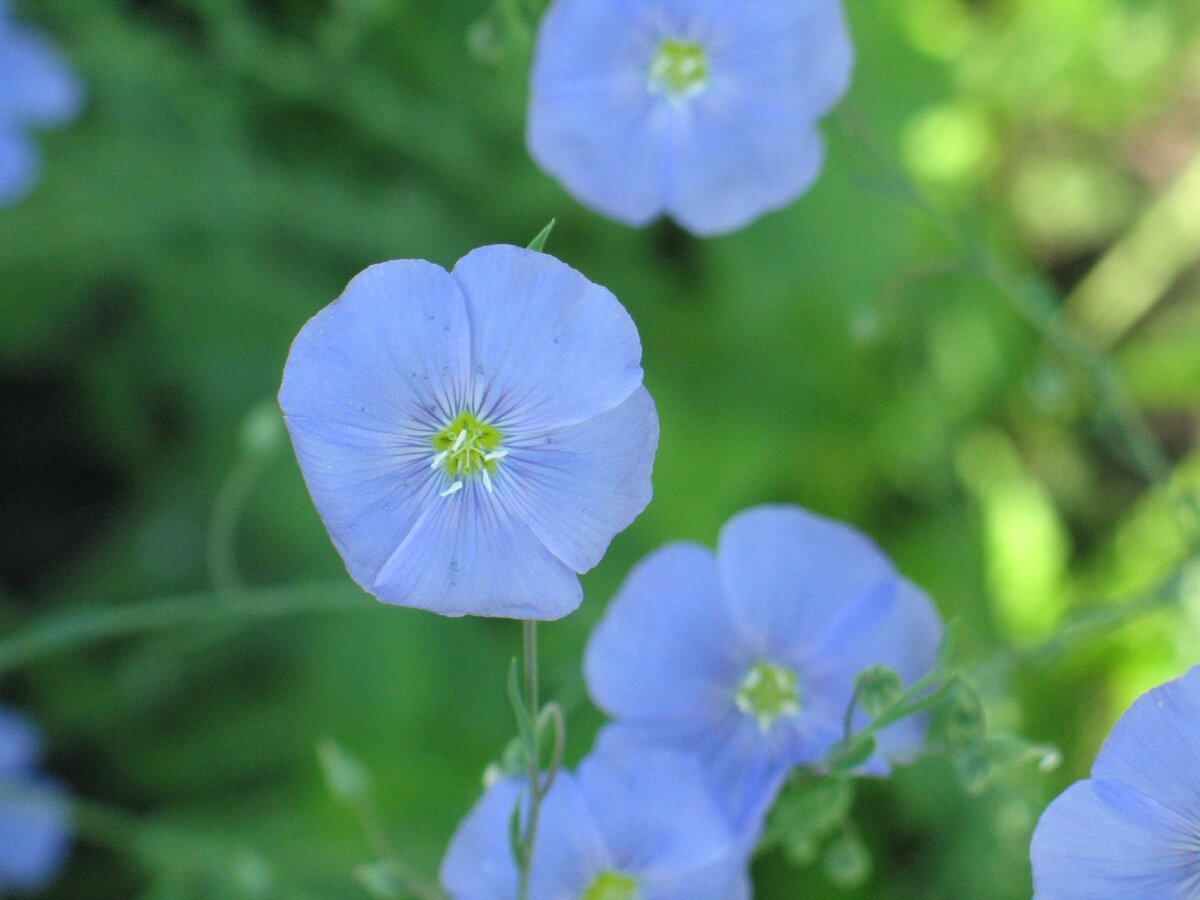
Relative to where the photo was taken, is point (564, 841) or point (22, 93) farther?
point (22, 93)

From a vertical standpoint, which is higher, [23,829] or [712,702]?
[23,829]

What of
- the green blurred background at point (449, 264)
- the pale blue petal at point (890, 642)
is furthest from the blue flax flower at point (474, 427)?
the green blurred background at point (449, 264)

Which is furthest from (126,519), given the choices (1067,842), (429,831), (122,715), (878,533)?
(1067,842)

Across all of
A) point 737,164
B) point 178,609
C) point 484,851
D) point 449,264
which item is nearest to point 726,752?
point 484,851

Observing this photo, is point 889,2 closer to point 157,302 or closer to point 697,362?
point 697,362

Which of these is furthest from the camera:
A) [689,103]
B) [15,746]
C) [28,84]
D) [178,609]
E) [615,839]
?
[15,746]

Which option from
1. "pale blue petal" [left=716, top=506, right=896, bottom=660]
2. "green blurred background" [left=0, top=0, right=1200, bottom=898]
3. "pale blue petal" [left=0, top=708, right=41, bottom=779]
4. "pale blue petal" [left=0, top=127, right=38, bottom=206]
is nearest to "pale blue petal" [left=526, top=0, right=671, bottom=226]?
"pale blue petal" [left=716, top=506, right=896, bottom=660]

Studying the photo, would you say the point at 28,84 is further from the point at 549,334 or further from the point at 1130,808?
the point at 1130,808
